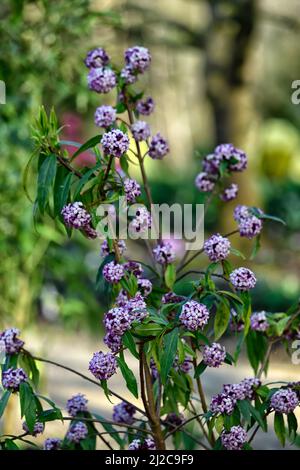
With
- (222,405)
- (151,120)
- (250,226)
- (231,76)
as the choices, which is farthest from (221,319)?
(151,120)

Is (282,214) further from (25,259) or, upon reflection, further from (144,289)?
(144,289)

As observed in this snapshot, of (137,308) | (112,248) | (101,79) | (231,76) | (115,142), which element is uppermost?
(231,76)

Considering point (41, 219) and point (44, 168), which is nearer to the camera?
point (44, 168)

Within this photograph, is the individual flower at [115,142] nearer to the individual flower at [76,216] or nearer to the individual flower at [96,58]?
the individual flower at [76,216]

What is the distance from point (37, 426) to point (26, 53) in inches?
89.6

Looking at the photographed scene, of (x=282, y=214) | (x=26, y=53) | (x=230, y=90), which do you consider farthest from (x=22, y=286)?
(x=282, y=214)

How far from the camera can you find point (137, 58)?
243 cm

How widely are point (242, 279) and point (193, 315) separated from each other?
0.16 m

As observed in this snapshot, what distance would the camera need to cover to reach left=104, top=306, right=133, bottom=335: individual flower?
1.97 metres

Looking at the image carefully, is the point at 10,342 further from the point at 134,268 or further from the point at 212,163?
the point at 212,163

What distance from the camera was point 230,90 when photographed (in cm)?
871

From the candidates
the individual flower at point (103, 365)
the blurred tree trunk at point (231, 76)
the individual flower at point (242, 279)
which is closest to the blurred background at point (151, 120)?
the blurred tree trunk at point (231, 76)

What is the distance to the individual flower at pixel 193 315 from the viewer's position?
1981mm

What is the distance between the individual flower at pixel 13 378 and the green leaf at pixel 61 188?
1.30ft
